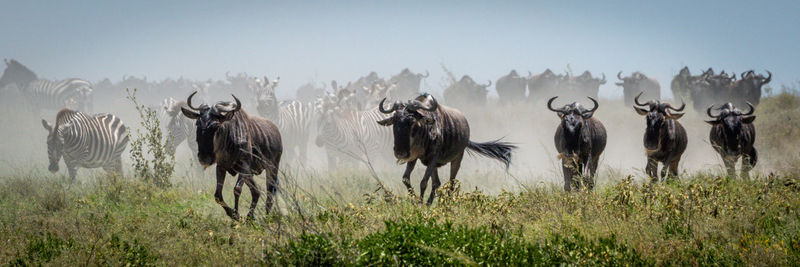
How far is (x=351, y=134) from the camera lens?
1795 cm

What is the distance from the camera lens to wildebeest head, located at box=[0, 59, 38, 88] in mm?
29609

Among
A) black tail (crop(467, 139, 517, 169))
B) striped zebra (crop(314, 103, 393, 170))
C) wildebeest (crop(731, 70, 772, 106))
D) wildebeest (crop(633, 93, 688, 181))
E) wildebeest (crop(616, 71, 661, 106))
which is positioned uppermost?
wildebeest (crop(616, 71, 661, 106))

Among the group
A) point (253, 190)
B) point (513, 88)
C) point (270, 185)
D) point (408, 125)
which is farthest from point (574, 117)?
point (513, 88)

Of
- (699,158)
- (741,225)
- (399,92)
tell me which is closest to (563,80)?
(399,92)

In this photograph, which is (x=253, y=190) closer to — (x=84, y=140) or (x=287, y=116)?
(x=84, y=140)

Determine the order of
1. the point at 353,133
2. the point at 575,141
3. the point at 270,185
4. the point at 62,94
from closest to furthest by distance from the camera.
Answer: the point at 270,185, the point at 575,141, the point at 353,133, the point at 62,94

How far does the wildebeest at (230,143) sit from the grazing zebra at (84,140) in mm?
6715

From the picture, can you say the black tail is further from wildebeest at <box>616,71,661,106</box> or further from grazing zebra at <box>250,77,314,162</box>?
Result: wildebeest at <box>616,71,661,106</box>

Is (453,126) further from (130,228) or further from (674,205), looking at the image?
(130,228)

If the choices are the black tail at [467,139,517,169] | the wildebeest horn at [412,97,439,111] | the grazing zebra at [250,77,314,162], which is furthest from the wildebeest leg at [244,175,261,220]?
the grazing zebra at [250,77,314,162]

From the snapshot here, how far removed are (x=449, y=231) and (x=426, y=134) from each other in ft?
9.16

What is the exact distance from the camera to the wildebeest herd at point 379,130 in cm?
A: 702

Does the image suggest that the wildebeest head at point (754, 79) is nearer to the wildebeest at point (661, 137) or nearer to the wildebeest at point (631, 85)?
the wildebeest at point (631, 85)

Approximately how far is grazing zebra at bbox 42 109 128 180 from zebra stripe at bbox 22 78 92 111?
14698 mm
